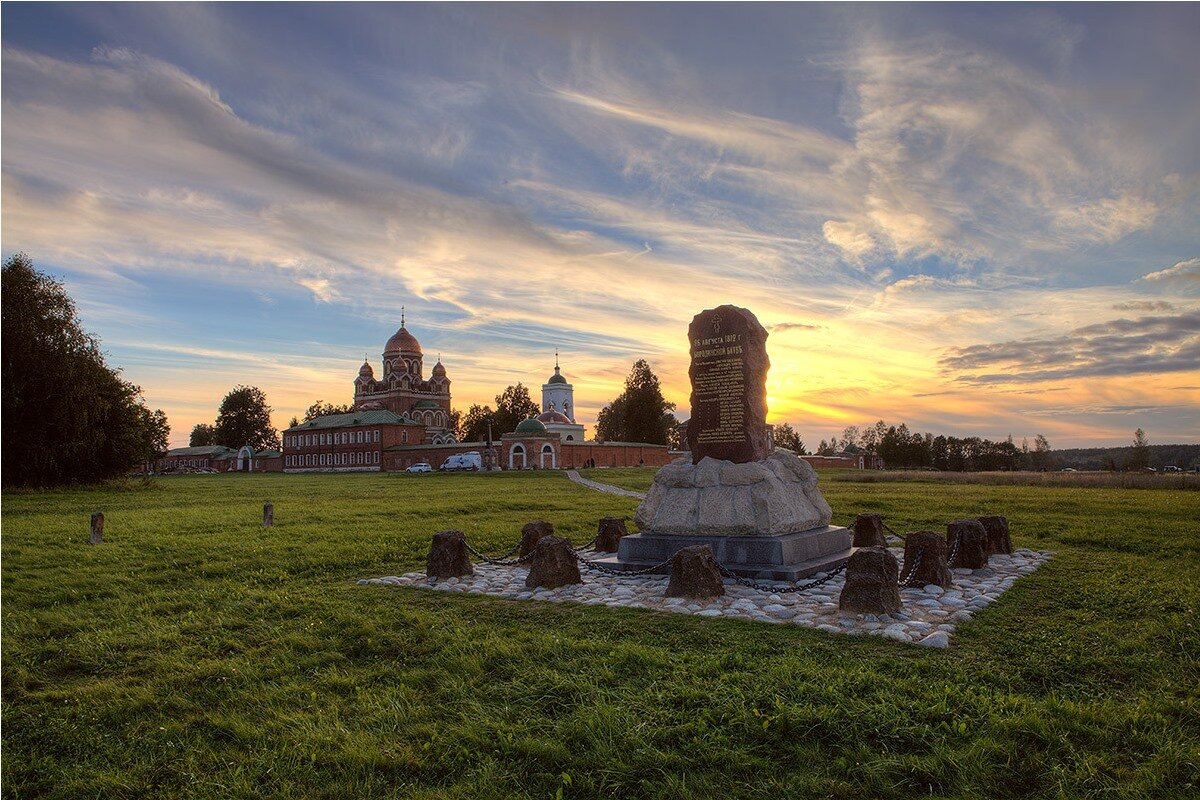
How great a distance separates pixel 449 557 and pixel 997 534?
7.91 metres

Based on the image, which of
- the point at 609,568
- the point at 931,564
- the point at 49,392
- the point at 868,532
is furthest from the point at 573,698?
the point at 49,392

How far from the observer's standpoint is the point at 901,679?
516 cm

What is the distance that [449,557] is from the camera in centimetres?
968

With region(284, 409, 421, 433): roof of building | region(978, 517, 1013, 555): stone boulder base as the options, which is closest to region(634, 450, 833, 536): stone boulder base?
region(978, 517, 1013, 555): stone boulder base

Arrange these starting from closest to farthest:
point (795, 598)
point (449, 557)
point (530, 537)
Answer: point (795, 598), point (449, 557), point (530, 537)

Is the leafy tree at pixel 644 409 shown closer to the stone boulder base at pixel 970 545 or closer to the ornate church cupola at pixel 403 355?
the ornate church cupola at pixel 403 355

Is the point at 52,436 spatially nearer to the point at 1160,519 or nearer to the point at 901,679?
the point at 901,679

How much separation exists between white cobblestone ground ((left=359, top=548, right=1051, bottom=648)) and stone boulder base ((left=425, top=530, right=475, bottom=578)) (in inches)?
5.7

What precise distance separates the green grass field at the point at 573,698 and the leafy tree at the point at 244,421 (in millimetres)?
85446

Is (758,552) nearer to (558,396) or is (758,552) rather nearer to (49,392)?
(49,392)

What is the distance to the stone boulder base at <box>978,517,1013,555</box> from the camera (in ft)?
36.4

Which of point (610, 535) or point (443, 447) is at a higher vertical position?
point (443, 447)

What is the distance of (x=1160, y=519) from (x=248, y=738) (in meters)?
16.4

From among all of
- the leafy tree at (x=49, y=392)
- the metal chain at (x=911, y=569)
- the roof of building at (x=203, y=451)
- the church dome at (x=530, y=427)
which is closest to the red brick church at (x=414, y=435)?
the church dome at (x=530, y=427)
